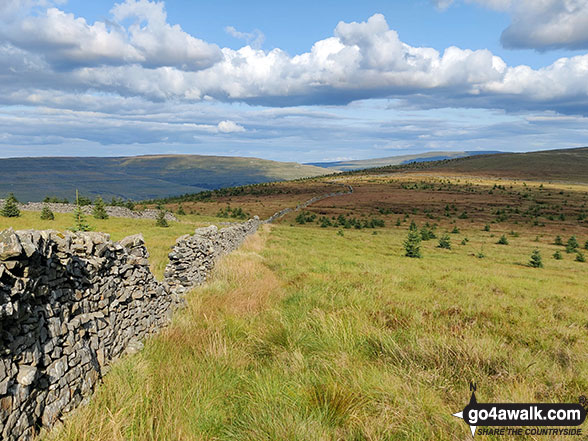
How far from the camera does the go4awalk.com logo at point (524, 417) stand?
3.80 metres

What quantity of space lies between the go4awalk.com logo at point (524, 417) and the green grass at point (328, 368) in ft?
0.40

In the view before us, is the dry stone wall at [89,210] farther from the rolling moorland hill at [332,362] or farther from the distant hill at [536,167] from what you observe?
the distant hill at [536,167]

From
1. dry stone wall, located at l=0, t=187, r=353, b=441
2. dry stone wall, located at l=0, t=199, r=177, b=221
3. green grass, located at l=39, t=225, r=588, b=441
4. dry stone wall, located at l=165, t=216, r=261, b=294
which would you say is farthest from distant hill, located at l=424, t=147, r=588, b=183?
dry stone wall, located at l=0, t=187, r=353, b=441

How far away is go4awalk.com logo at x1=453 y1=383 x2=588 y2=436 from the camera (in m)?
3.80

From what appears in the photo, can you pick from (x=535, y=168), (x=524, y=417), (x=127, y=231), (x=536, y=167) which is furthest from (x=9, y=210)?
(x=536, y=167)

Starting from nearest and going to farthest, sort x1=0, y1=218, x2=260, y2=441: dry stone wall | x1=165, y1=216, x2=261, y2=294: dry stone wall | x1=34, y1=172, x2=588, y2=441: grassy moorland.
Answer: x1=0, y1=218, x2=260, y2=441: dry stone wall
x1=34, y1=172, x2=588, y2=441: grassy moorland
x1=165, y1=216, x2=261, y2=294: dry stone wall

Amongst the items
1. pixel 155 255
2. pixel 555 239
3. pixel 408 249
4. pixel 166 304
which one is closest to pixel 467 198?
pixel 555 239

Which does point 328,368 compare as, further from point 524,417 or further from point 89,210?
point 89,210

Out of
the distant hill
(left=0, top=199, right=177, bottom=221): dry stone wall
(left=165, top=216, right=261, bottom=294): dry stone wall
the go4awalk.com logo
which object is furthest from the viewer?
the distant hill

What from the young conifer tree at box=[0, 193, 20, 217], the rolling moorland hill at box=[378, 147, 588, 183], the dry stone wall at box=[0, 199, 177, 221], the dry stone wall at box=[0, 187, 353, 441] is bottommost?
the dry stone wall at box=[0, 199, 177, 221]

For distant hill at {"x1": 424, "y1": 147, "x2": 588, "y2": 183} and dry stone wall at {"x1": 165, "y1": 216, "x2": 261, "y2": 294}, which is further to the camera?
distant hill at {"x1": 424, "y1": 147, "x2": 588, "y2": 183}

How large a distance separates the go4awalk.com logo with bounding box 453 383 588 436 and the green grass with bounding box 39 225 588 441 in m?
0.12

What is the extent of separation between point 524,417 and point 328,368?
2.48 metres

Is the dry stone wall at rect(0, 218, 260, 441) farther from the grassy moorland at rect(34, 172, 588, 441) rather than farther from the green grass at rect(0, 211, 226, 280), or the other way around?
the green grass at rect(0, 211, 226, 280)
